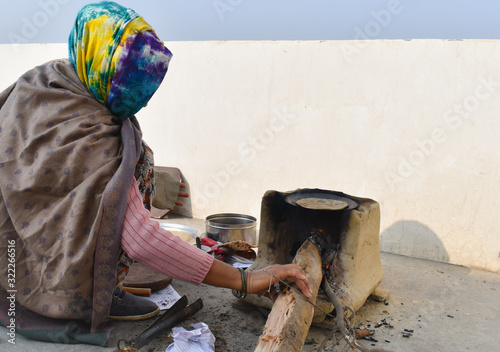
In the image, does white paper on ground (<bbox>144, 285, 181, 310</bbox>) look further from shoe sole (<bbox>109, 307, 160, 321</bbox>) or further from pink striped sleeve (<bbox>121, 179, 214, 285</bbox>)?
pink striped sleeve (<bbox>121, 179, 214, 285</bbox>)

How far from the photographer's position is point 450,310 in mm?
2885

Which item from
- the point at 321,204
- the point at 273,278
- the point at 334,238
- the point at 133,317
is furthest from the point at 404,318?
the point at 133,317

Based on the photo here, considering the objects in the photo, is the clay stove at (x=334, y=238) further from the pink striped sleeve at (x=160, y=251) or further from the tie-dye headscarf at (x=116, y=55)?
the tie-dye headscarf at (x=116, y=55)

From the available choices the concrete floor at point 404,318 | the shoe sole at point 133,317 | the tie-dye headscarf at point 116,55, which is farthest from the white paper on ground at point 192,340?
the tie-dye headscarf at point 116,55

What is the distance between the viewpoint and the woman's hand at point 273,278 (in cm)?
181

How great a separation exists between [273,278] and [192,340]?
2.19ft

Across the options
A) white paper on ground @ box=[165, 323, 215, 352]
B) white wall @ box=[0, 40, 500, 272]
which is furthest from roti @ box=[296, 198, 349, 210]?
white wall @ box=[0, 40, 500, 272]

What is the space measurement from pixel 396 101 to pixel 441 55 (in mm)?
575

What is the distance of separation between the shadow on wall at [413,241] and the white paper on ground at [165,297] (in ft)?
7.86

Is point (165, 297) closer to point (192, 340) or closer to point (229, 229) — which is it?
point (192, 340)

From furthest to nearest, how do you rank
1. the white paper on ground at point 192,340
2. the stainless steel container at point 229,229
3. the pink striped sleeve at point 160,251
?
the stainless steel container at point 229,229 → the white paper on ground at point 192,340 → the pink striped sleeve at point 160,251

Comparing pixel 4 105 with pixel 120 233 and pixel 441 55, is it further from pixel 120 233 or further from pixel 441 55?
pixel 441 55

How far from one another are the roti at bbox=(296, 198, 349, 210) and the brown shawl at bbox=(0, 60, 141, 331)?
4.07 feet

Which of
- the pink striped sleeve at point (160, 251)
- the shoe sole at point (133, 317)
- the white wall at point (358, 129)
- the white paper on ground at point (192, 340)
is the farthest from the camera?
the white wall at point (358, 129)
